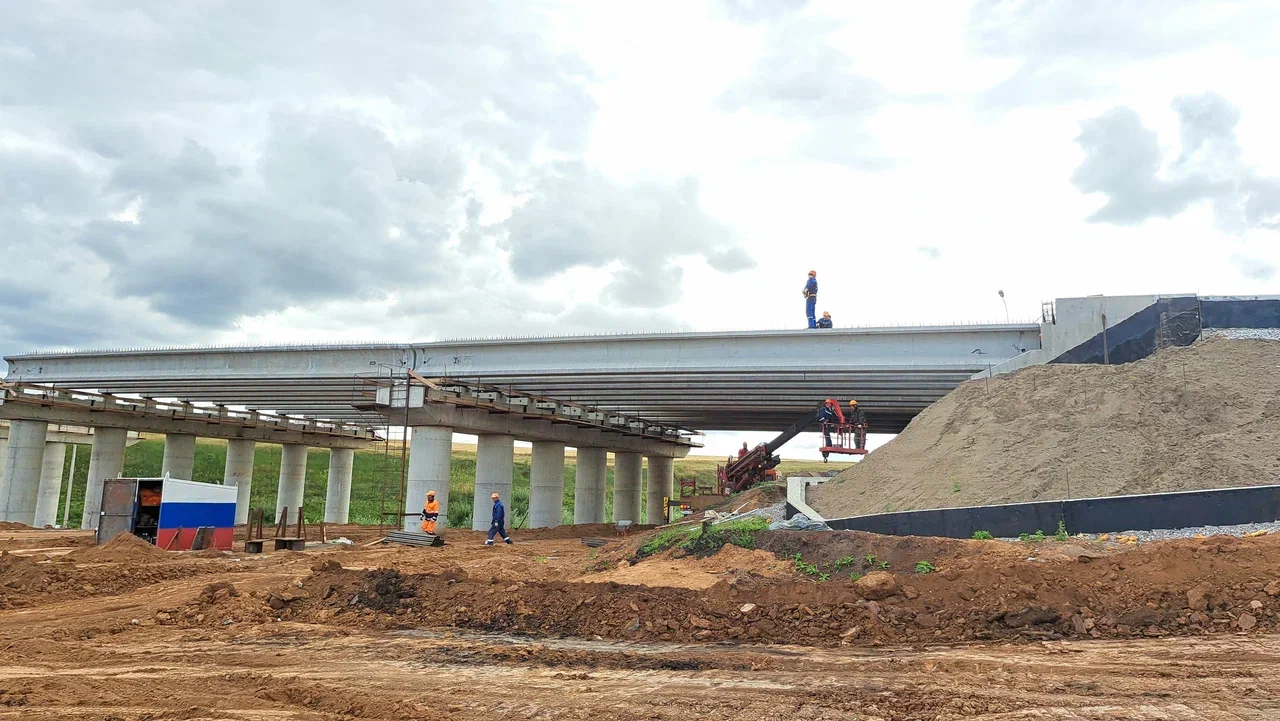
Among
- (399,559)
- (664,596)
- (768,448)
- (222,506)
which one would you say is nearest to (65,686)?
(664,596)

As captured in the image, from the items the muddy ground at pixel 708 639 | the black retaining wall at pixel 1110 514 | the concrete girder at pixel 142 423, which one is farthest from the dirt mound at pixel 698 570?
the concrete girder at pixel 142 423

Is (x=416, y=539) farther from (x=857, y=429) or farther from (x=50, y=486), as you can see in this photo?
(x=50, y=486)

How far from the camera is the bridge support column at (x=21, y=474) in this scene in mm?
37125

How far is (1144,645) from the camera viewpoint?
8312mm

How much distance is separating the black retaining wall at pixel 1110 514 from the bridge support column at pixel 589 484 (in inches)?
1069

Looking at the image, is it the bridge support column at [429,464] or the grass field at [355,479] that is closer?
the bridge support column at [429,464]

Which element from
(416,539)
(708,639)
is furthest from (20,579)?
(708,639)

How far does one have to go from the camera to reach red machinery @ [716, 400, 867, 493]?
24906mm

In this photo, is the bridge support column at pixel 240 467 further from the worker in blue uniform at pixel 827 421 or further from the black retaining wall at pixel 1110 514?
the black retaining wall at pixel 1110 514

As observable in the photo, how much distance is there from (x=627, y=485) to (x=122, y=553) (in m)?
29.1

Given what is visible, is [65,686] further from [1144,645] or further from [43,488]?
[43,488]

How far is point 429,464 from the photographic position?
2928 centimetres

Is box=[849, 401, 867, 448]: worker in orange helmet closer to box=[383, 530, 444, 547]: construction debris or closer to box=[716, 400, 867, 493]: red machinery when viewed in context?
box=[716, 400, 867, 493]: red machinery

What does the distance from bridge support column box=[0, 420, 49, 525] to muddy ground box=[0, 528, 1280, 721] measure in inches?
1122
